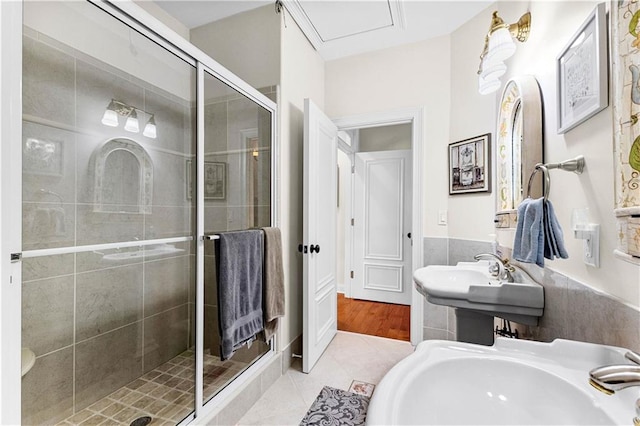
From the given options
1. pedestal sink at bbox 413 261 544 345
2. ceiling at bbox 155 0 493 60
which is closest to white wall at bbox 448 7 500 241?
ceiling at bbox 155 0 493 60

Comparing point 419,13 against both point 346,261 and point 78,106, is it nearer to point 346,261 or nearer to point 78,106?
point 78,106

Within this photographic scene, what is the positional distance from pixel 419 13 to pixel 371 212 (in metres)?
2.17

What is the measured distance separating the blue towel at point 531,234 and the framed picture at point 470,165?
1.02 meters

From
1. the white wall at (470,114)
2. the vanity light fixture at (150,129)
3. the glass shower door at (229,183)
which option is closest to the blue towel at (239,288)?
the glass shower door at (229,183)

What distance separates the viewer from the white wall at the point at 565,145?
2.55 ft

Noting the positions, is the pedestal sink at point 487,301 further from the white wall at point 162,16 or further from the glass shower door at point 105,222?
the white wall at point 162,16

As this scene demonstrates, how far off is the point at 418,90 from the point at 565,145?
5.15 feet

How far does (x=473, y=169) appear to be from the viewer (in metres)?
2.07

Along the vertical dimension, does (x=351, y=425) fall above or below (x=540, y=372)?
below

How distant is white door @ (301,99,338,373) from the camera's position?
2.04 m

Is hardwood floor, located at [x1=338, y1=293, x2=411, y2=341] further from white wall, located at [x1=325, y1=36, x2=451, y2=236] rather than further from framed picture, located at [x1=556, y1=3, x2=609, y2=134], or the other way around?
framed picture, located at [x1=556, y1=3, x2=609, y2=134]

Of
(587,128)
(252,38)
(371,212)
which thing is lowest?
(371,212)

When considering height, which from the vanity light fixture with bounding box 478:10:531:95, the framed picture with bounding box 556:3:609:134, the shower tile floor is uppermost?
the vanity light fixture with bounding box 478:10:531:95

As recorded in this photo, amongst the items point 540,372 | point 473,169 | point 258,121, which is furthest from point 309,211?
point 540,372
